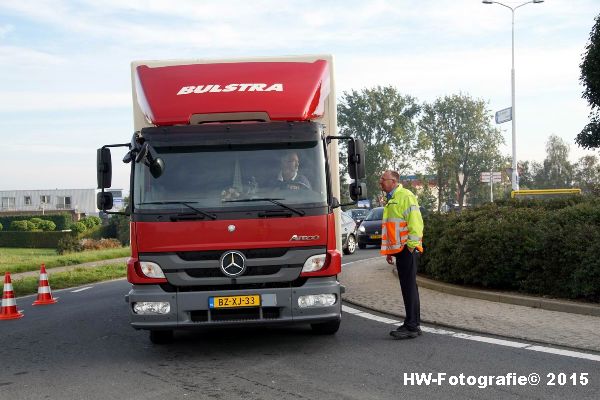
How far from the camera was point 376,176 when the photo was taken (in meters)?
83.9

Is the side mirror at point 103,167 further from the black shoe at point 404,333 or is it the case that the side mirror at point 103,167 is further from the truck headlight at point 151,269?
the black shoe at point 404,333

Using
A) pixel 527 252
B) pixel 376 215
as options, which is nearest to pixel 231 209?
pixel 527 252

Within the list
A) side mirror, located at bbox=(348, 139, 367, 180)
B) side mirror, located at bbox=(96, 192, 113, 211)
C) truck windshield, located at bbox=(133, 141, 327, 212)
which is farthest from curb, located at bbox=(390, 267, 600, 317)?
side mirror, located at bbox=(96, 192, 113, 211)

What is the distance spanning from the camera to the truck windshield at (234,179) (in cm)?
705

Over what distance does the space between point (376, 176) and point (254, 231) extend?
77567 mm

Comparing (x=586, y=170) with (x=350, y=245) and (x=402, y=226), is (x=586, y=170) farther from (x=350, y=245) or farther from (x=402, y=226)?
(x=402, y=226)

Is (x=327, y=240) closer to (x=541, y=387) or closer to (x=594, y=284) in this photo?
(x=541, y=387)

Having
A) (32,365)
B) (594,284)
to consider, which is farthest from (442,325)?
(32,365)

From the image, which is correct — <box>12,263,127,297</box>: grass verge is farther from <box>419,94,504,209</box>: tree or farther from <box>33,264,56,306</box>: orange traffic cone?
<box>419,94,504,209</box>: tree

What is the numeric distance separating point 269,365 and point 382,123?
81.3 metres

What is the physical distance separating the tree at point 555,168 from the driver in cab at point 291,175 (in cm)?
9039

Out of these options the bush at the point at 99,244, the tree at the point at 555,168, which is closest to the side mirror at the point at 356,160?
the bush at the point at 99,244

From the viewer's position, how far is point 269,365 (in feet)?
22.0

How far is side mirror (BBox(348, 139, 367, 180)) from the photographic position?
761 cm
